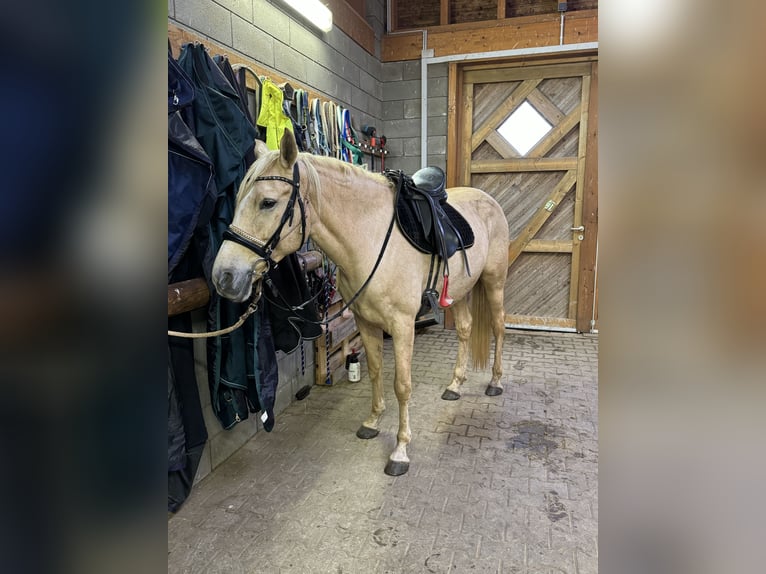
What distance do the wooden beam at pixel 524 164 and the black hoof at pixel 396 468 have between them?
343cm

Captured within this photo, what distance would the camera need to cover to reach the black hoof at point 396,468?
2224mm

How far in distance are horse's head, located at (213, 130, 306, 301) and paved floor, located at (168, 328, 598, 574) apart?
960mm

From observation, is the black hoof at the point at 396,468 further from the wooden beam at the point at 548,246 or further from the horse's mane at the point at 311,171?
the wooden beam at the point at 548,246

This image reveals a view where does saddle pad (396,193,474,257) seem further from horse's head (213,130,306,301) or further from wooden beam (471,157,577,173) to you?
wooden beam (471,157,577,173)

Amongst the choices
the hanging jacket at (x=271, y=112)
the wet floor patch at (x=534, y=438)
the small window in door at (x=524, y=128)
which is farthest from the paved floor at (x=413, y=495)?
the small window in door at (x=524, y=128)

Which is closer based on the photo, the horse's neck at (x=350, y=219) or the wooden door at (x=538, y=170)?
the horse's neck at (x=350, y=219)

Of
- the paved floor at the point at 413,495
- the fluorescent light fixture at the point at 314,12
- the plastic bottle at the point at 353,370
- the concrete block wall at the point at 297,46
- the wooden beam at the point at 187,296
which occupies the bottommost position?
the paved floor at the point at 413,495

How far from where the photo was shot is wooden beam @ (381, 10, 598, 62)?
4191 millimetres
